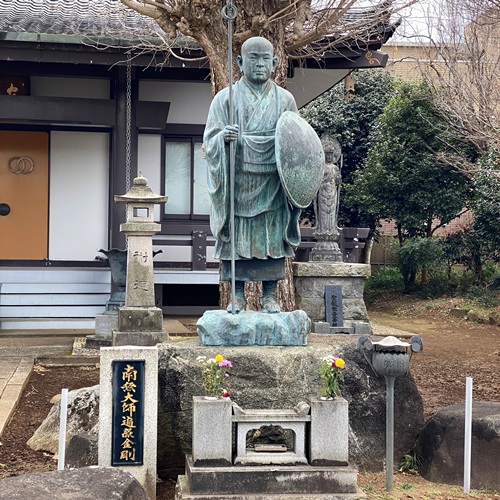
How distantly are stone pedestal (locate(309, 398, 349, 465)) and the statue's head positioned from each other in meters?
2.41

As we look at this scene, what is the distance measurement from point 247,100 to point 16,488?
10.9ft

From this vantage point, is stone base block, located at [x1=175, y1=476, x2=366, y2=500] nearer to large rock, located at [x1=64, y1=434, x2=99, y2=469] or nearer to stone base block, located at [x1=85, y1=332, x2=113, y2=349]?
Result: large rock, located at [x1=64, y1=434, x2=99, y2=469]

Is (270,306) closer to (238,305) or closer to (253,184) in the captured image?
(238,305)

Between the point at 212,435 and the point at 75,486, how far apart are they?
48.8 inches

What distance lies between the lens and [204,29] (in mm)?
9367

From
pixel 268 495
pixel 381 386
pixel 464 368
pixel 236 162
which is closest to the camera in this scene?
pixel 268 495

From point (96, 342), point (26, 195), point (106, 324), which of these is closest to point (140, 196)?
point (106, 324)

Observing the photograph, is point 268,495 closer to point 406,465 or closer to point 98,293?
point 406,465

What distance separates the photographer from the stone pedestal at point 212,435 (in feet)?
16.8

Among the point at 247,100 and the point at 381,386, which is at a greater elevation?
the point at 247,100

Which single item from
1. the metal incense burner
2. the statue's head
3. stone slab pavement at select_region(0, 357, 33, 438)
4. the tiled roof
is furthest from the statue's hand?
the tiled roof

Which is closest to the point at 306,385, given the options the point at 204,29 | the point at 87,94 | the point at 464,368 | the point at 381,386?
the point at 381,386

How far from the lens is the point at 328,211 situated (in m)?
14.6

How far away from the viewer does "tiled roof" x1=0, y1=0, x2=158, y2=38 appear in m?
13.4
